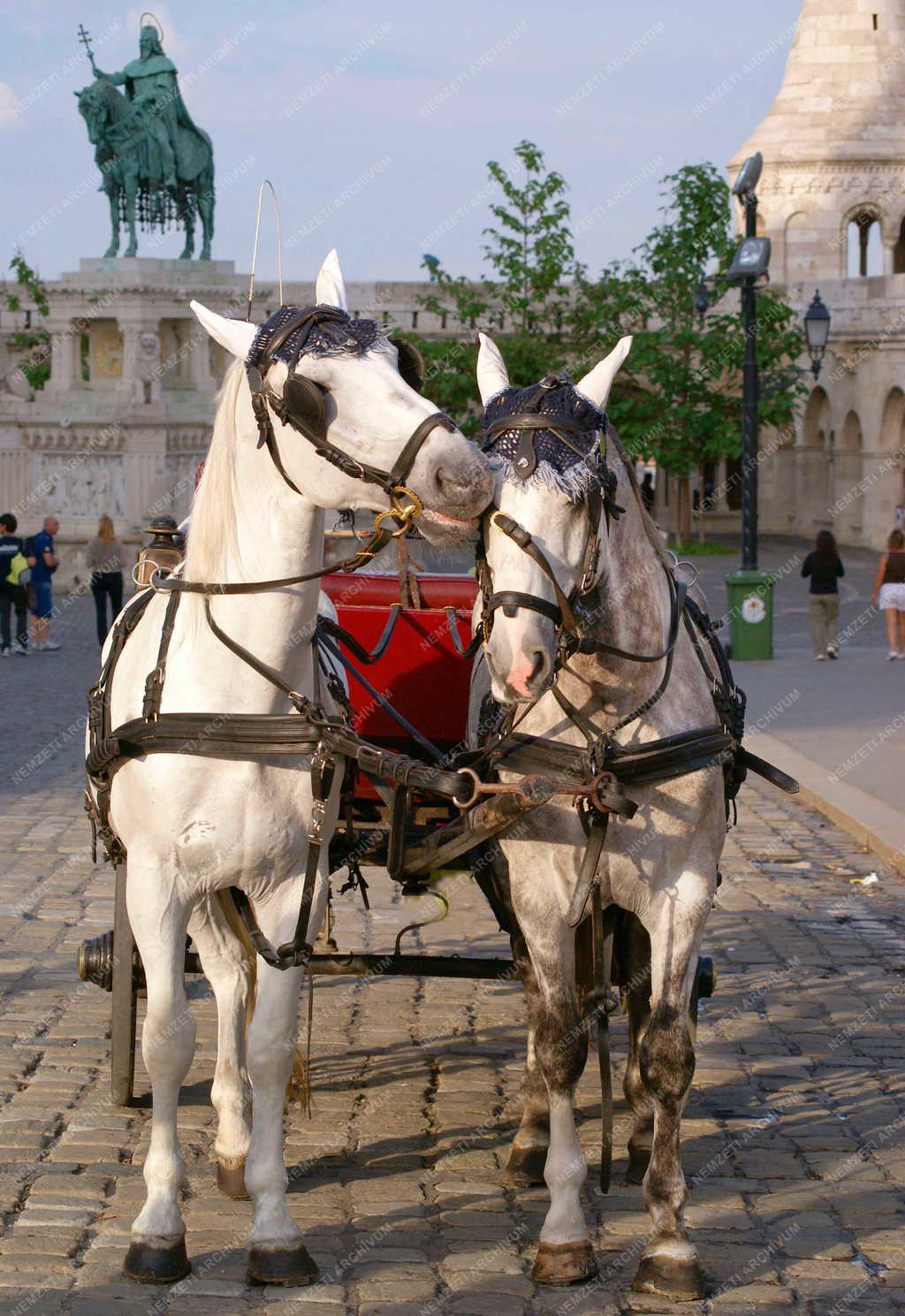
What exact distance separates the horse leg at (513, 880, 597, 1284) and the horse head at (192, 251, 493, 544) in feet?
3.79

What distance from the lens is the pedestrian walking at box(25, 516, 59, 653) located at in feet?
78.8

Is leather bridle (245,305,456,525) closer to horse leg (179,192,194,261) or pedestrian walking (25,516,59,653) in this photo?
pedestrian walking (25,516,59,653)

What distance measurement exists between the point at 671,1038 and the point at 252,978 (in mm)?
1379

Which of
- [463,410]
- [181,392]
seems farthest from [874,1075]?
[463,410]

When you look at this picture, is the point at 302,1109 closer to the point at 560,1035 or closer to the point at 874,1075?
the point at 560,1035

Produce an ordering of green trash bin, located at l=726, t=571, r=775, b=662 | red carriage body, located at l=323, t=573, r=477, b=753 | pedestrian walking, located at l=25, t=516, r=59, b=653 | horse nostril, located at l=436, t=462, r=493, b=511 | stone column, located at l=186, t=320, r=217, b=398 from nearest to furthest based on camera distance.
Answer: horse nostril, located at l=436, t=462, r=493, b=511 < red carriage body, located at l=323, t=573, r=477, b=753 < green trash bin, located at l=726, t=571, r=775, b=662 < pedestrian walking, located at l=25, t=516, r=59, b=653 < stone column, located at l=186, t=320, r=217, b=398

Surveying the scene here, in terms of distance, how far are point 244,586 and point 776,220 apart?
164 ft

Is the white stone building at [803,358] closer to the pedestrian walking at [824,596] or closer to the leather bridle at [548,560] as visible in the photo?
the pedestrian walking at [824,596]

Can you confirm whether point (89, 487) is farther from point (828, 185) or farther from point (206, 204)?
point (828, 185)

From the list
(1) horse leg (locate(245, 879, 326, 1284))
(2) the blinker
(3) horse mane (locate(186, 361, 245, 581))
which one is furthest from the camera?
(1) horse leg (locate(245, 879, 326, 1284))

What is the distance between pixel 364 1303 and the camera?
4.59 m

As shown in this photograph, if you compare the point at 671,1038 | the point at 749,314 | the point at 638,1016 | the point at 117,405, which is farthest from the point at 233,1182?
the point at 117,405

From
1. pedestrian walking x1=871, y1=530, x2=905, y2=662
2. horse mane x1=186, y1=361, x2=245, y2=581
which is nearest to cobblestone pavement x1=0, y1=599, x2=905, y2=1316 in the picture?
horse mane x1=186, y1=361, x2=245, y2=581

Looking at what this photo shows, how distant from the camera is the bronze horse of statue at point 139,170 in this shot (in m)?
33.8
